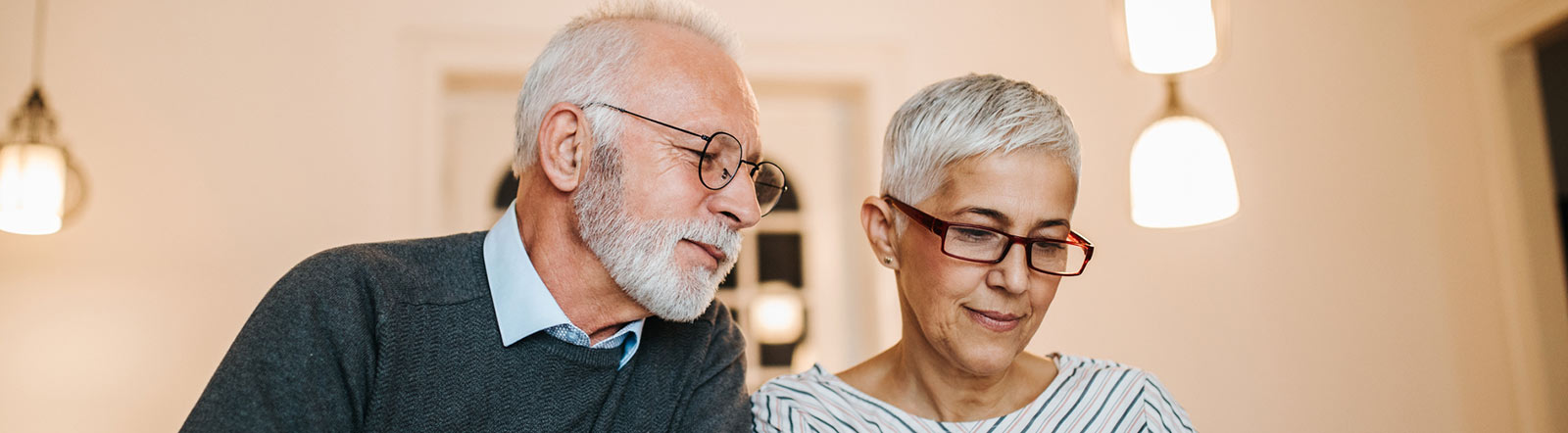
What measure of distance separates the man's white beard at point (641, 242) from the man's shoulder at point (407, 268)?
174mm

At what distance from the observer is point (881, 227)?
1.62 meters

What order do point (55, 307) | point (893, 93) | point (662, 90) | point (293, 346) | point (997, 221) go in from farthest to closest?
point (893, 93)
point (55, 307)
point (662, 90)
point (997, 221)
point (293, 346)

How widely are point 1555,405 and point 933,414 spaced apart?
2.66m

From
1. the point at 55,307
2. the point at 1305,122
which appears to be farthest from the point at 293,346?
the point at 1305,122

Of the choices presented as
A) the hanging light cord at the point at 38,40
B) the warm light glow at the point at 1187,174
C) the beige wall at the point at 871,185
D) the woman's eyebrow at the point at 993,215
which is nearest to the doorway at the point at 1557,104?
the beige wall at the point at 871,185

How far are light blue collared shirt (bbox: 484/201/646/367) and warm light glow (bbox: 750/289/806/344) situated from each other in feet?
6.66

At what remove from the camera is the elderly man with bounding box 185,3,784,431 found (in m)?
1.36

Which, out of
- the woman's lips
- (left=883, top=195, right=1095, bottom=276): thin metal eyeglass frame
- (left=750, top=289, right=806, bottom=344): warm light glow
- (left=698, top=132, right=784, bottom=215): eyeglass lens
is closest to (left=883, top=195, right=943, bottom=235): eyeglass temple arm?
(left=883, top=195, right=1095, bottom=276): thin metal eyeglass frame

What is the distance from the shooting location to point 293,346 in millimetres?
1263

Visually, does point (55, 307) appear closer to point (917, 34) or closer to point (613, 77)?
point (613, 77)

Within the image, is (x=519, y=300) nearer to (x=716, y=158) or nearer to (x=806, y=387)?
(x=716, y=158)

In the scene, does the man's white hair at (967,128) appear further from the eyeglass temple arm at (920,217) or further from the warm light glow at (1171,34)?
the warm light glow at (1171,34)

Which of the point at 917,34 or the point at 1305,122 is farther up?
the point at 917,34

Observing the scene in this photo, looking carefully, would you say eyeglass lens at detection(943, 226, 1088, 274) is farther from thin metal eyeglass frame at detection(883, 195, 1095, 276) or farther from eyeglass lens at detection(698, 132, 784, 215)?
eyeglass lens at detection(698, 132, 784, 215)
